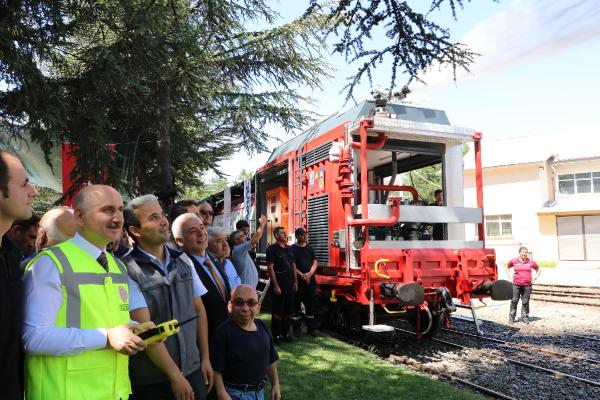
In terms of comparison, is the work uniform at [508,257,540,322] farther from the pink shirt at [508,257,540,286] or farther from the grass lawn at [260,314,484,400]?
Answer: the grass lawn at [260,314,484,400]

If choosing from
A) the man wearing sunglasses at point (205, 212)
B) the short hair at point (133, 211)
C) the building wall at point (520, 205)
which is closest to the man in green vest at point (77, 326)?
the short hair at point (133, 211)

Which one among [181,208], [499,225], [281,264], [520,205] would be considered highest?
[520,205]

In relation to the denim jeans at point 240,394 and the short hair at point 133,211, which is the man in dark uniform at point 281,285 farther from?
the short hair at point 133,211

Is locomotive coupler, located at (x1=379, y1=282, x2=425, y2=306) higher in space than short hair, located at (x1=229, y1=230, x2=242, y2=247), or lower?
lower

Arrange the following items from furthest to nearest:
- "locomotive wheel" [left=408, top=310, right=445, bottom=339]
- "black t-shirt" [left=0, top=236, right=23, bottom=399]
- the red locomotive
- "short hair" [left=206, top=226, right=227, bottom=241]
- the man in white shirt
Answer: "locomotive wheel" [left=408, top=310, right=445, bottom=339] → the red locomotive → "short hair" [left=206, top=226, right=227, bottom=241] → the man in white shirt → "black t-shirt" [left=0, top=236, right=23, bottom=399]

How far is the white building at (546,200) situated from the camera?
26.2m

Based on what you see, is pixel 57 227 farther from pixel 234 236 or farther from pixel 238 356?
pixel 234 236

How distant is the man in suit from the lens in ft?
11.1

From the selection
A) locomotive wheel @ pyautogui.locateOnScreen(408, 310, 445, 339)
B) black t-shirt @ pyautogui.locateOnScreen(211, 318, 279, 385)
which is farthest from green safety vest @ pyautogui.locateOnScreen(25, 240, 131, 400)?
locomotive wheel @ pyautogui.locateOnScreen(408, 310, 445, 339)

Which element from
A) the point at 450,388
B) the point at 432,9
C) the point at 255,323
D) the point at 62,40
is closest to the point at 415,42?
the point at 432,9

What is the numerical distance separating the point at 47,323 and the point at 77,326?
0.12 m

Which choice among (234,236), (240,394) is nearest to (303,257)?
(234,236)

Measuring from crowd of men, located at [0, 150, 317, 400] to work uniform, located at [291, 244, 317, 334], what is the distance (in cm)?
395

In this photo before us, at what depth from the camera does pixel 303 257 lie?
7.93 metres
